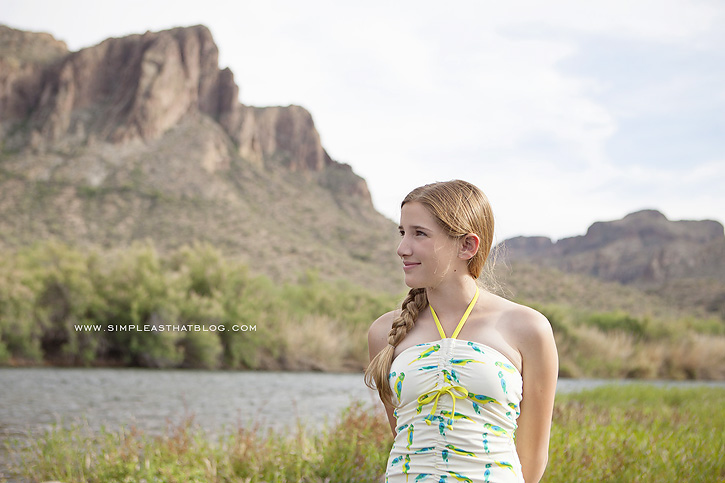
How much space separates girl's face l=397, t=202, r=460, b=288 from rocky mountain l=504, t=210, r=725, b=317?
→ 48144 mm

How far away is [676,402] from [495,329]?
14748 mm

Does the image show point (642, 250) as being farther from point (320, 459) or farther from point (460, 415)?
point (460, 415)

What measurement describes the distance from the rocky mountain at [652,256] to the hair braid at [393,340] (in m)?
48.0

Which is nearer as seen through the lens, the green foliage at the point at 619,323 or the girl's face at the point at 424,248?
the girl's face at the point at 424,248

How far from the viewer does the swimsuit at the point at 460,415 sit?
2303mm

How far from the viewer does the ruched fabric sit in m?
2.30

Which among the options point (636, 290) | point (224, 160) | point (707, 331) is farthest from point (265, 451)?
point (224, 160)

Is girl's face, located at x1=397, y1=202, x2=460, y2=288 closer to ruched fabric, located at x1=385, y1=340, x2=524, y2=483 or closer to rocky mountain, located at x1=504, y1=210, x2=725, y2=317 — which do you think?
ruched fabric, located at x1=385, y1=340, x2=524, y2=483

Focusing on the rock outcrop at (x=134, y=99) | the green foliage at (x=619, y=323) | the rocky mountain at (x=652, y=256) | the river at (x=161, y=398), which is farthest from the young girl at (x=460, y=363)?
the rock outcrop at (x=134, y=99)

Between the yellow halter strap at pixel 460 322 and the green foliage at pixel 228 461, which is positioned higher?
the yellow halter strap at pixel 460 322

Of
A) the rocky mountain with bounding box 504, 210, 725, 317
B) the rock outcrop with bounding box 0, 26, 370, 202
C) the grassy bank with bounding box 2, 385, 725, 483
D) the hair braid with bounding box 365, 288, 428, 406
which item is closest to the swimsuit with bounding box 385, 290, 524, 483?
the hair braid with bounding box 365, 288, 428, 406

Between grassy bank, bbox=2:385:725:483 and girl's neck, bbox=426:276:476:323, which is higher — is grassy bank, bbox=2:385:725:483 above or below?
below

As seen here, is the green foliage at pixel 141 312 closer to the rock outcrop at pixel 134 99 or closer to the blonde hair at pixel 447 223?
the blonde hair at pixel 447 223

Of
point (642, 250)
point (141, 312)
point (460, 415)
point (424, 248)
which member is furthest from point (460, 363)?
point (642, 250)
